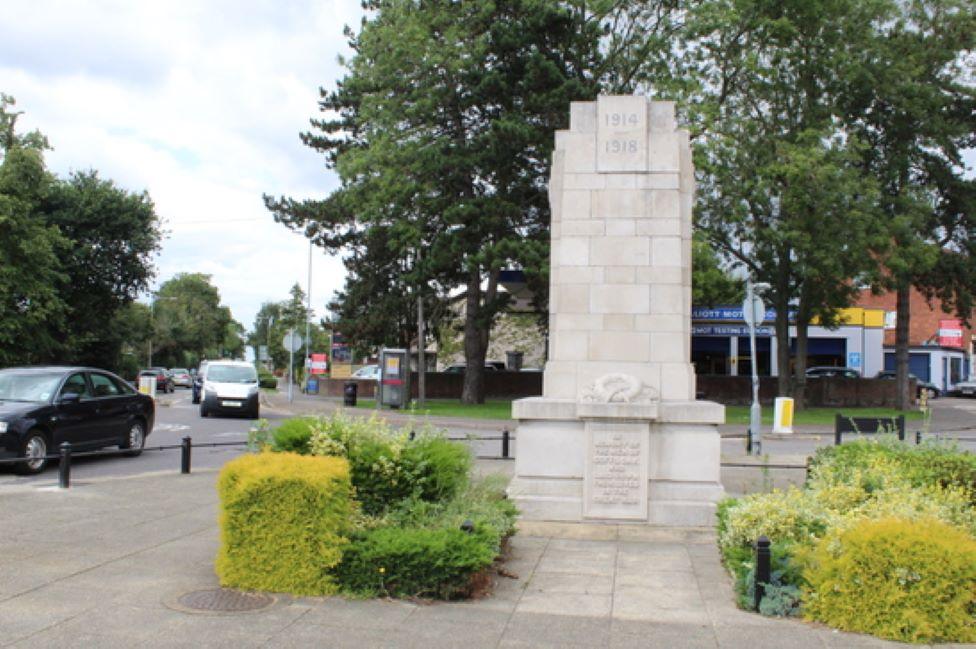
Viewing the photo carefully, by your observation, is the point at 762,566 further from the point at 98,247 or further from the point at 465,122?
the point at 98,247

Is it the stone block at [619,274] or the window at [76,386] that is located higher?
the stone block at [619,274]

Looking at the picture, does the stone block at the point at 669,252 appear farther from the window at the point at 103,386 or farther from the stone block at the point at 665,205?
the window at the point at 103,386

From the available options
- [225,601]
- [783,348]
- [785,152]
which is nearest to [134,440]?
[225,601]

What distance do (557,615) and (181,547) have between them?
3.97 metres

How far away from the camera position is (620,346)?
10234 millimetres

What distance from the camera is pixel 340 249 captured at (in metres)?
43.6

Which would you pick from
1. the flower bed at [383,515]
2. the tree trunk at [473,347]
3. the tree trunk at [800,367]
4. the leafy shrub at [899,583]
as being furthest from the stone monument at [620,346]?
the tree trunk at [800,367]

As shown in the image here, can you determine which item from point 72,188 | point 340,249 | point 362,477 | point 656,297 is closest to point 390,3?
point 340,249

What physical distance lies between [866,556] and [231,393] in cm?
2484

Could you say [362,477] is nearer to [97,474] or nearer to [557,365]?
[557,365]

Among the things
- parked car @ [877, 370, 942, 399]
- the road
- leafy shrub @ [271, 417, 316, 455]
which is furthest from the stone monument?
parked car @ [877, 370, 942, 399]

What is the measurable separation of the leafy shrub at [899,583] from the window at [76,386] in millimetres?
12699

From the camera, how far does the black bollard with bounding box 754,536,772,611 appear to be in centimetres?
637

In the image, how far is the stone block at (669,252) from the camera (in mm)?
10219
